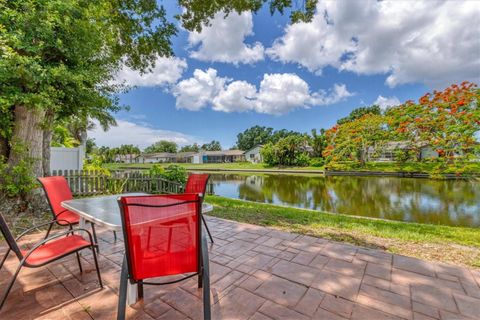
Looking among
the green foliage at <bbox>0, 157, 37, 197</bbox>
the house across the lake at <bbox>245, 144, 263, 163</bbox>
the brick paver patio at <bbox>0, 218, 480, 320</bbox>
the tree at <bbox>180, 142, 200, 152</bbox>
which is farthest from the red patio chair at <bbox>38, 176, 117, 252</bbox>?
the tree at <bbox>180, 142, 200, 152</bbox>

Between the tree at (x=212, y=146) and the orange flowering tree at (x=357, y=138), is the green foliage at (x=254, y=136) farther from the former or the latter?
the orange flowering tree at (x=357, y=138)

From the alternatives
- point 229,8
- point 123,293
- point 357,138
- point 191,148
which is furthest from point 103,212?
point 191,148

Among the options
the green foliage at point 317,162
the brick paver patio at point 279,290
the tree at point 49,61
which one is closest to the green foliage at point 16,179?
the tree at point 49,61

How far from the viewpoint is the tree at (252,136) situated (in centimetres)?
5527

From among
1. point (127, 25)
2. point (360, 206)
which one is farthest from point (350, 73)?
point (127, 25)

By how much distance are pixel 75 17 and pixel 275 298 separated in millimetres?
5422

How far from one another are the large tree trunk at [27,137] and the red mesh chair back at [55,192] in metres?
2.06

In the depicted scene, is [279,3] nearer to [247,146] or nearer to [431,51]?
[431,51]

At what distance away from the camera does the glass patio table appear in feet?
5.35

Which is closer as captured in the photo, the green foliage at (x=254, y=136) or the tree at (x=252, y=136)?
the green foliage at (x=254, y=136)

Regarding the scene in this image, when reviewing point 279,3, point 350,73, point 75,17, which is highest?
point 350,73

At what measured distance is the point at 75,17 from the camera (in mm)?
3854

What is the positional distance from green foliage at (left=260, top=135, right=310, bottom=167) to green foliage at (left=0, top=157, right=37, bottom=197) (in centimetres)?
2666

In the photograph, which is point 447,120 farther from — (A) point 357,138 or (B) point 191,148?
(B) point 191,148
